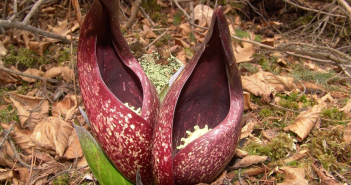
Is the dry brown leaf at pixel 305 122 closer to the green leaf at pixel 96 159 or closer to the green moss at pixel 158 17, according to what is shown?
the green leaf at pixel 96 159

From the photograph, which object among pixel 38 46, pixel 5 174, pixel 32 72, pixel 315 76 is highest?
pixel 38 46

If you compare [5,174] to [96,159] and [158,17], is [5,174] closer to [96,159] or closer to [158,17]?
[96,159]

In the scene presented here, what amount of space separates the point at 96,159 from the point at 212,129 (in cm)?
47

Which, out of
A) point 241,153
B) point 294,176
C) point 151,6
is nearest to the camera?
point 294,176

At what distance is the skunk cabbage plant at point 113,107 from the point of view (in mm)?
939

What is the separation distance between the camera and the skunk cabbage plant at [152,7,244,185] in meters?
0.89

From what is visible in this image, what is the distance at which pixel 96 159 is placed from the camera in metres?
0.99

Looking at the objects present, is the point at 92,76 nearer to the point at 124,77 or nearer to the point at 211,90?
the point at 124,77

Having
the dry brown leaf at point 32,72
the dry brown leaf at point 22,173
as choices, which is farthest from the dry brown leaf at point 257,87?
the dry brown leaf at point 32,72

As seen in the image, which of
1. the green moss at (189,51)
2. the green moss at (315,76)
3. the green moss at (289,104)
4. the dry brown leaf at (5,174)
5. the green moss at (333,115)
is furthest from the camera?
the green moss at (189,51)

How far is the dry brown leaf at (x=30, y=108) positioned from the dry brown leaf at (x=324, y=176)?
147 centimetres

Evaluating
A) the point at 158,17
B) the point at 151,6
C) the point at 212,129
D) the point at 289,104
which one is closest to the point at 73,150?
the point at 212,129

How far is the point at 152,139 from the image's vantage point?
0.97 metres

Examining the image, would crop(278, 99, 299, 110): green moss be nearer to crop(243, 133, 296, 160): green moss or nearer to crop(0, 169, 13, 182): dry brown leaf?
crop(243, 133, 296, 160): green moss
